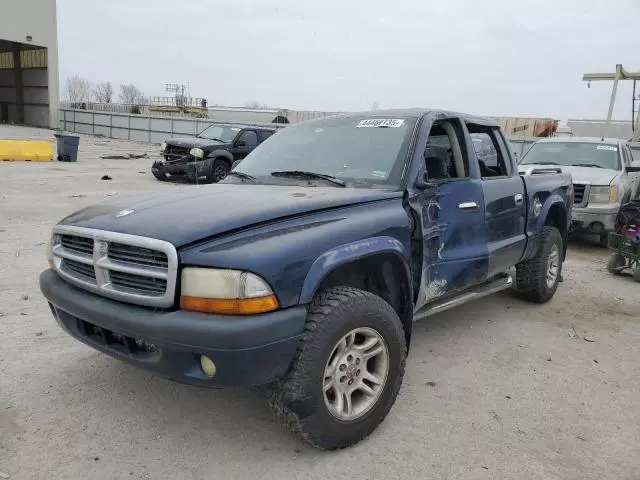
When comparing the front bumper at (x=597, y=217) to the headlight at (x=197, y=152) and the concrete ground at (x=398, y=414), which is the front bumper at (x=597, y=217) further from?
the headlight at (x=197, y=152)

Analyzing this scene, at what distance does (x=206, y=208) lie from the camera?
2.76 meters

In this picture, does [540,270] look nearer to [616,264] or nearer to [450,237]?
[450,237]

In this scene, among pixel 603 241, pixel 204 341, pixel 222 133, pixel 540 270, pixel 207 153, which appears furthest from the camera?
pixel 222 133

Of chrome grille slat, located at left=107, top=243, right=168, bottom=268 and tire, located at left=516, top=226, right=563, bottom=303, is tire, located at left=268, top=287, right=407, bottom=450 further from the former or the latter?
tire, located at left=516, top=226, right=563, bottom=303

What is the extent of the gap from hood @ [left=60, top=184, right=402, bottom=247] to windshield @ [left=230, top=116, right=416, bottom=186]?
29 cm

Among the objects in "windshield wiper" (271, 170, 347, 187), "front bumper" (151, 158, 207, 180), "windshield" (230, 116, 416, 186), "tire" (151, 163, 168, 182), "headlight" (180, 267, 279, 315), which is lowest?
"tire" (151, 163, 168, 182)

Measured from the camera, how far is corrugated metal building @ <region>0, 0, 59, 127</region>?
33.2 metres

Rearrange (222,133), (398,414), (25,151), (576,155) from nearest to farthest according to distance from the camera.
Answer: (398,414), (576,155), (222,133), (25,151)

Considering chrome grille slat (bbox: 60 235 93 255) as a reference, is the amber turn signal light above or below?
below

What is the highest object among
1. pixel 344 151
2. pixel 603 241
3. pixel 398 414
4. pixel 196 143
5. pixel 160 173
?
pixel 344 151

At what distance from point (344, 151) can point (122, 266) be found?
5.82 feet

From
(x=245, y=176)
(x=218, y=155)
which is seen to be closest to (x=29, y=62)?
(x=218, y=155)

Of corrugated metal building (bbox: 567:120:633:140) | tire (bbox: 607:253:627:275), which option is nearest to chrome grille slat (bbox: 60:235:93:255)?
tire (bbox: 607:253:627:275)

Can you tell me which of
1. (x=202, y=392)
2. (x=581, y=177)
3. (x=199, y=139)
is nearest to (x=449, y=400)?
(x=202, y=392)
